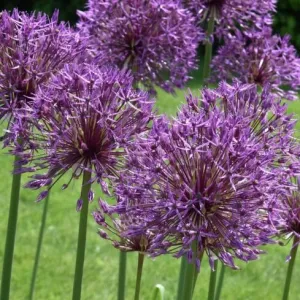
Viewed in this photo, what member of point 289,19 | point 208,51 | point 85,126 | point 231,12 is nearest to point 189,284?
point 85,126

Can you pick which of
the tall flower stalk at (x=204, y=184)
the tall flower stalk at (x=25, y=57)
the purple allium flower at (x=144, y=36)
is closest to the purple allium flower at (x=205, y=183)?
the tall flower stalk at (x=204, y=184)

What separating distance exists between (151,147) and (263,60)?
1370mm

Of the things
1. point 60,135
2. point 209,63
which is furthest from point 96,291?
point 60,135

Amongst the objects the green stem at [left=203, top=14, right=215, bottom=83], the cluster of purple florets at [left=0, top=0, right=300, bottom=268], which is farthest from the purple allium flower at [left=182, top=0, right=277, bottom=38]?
the cluster of purple florets at [left=0, top=0, right=300, bottom=268]

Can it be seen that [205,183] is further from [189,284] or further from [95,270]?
[95,270]

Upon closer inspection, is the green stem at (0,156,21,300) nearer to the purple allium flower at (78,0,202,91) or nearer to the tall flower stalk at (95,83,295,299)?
the tall flower stalk at (95,83,295,299)

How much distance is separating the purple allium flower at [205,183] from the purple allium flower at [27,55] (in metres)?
0.38

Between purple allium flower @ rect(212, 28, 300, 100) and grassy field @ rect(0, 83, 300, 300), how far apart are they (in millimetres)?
1453

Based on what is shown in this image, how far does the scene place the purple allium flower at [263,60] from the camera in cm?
275

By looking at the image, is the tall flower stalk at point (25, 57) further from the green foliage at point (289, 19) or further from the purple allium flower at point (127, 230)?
the green foliage at point (289, 19)

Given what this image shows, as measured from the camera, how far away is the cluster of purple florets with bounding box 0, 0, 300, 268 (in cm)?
149

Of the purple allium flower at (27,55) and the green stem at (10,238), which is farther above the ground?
the purple allium flower at (27,55)

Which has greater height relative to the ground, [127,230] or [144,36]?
[144,36]

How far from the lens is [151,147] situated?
1491mm
